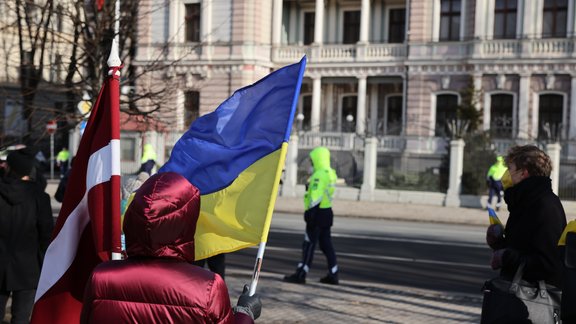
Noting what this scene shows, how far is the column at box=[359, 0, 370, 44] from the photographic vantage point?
39312 millimetres

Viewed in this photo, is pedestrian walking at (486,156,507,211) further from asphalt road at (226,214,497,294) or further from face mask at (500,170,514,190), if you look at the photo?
face mask at (500,170,514,190)

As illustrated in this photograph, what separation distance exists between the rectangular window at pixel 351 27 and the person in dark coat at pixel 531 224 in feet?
125

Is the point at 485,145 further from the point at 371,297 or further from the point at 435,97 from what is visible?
the point at 371,297

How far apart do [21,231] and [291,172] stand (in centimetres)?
2220

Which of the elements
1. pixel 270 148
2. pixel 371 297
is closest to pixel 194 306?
pixel 270 148

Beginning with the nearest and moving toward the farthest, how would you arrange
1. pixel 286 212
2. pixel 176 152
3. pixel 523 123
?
1. pixel 176 152
2. pixel 286 212
3. pixel 523 123

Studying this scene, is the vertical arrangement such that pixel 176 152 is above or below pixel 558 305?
above

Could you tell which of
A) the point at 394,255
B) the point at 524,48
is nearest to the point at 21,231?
the point at 394,255

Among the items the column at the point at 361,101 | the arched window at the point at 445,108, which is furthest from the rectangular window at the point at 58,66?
the column at the point at 361,101

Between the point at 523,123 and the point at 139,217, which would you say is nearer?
the point at 139,217

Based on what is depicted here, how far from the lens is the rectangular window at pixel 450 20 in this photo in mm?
37438

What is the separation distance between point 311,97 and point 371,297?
34.0m

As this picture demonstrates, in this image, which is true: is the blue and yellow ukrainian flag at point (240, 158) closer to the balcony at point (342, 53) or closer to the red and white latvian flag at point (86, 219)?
the red and white latvian flag at point (86, 219)

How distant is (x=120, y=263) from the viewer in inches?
113
